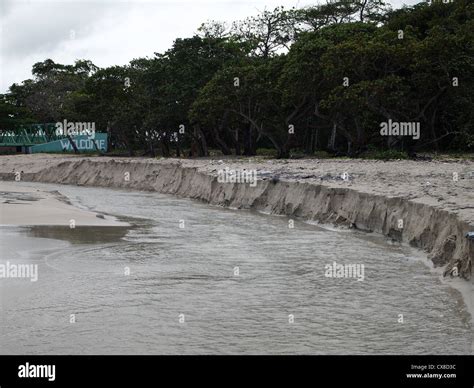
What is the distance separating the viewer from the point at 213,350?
8953 millimetres

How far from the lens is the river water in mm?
9245

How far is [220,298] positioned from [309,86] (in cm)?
2957

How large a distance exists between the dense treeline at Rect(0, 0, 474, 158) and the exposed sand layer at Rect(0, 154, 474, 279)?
6747 millimetres

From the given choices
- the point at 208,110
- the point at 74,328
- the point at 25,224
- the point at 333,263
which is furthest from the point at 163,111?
the point at 74,328

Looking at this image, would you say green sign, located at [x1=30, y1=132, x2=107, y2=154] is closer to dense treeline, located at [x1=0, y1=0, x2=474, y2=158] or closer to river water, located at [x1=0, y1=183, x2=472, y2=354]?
dense treeline, located at [x1=0, y1=0, x2=474, y2=158]

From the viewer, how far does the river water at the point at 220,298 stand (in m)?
9.25

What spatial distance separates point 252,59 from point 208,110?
1037 cm

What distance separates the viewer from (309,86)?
39.8m

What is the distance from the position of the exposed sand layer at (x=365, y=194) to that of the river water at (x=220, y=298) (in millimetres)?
680
